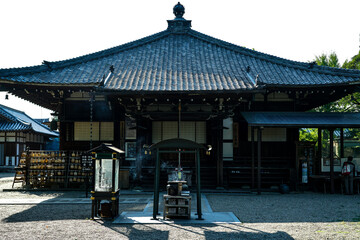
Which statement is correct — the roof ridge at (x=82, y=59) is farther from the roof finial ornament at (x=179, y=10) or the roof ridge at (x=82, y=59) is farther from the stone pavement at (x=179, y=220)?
the stone pavement at (x=179, y=220)

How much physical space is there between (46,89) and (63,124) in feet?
7.58

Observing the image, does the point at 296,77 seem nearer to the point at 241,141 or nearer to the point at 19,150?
the point at 241,141

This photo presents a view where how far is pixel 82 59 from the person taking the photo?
54.4ft

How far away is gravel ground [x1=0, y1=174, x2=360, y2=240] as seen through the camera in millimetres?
6805

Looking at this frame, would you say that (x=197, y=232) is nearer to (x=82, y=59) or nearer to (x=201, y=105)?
(x=201, y=105)

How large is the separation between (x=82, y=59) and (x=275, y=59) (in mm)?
10136

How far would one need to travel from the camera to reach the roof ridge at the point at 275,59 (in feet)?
47.4

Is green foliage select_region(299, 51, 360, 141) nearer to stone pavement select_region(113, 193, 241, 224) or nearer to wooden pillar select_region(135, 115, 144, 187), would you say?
wooden pillar select_region(135, 115, 144, 187)

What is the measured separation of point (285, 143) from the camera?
15.1 metres

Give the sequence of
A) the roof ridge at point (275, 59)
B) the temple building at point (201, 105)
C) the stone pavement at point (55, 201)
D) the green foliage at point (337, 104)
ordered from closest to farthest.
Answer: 1. the stone pavement at point (55, 201)
2. the temple building at point (201, 105)
3. the roof ridge at point (275, 59)
4. the green foliage at point (337, 104)

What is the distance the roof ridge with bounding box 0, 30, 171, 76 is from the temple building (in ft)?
0.17

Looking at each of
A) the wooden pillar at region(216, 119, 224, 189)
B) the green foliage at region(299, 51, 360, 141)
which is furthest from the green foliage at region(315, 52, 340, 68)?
the wooden pillar at region(216, 119, 224, 189)

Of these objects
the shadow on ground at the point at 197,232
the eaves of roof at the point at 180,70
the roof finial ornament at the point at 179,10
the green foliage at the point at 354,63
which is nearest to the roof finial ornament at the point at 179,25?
the eaves of roof at the point at 180,70

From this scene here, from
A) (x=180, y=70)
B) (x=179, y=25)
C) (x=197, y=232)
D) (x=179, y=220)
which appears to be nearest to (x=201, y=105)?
(x=180, y=70)
